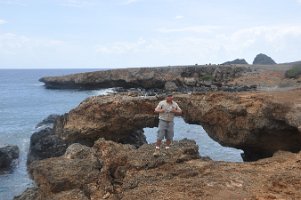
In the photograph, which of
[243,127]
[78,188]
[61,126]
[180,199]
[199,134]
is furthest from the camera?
[199,134]

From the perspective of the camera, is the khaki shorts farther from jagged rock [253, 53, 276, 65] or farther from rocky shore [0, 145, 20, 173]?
jagged rock [253, 53, 276, 65]

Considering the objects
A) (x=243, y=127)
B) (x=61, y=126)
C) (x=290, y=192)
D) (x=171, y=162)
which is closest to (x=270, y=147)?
(x=243, y=127)

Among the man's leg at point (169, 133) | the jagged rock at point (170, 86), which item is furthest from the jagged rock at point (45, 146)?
the jagged rock at point (170, 86)

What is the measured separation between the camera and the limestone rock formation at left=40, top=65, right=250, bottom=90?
60.2 m

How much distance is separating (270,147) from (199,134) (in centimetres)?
1828

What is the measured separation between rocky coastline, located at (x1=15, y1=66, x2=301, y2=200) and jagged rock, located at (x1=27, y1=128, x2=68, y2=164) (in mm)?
5434

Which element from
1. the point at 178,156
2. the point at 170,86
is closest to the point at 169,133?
the point at 178,156

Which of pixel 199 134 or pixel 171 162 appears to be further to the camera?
pixel 199 134

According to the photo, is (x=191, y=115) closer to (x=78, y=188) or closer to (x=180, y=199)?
(x=78, y=188)

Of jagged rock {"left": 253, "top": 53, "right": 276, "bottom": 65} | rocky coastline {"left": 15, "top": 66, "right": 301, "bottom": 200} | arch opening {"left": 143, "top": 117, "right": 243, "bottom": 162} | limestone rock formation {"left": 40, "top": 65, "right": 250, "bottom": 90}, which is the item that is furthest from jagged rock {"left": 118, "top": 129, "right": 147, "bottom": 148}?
jagged rock {"left": 253, "top": 53, "right": 276, "bottom": 65}

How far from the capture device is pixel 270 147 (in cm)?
1939

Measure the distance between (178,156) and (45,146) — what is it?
1698 cm

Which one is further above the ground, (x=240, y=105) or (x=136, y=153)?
(x=240, y=105)

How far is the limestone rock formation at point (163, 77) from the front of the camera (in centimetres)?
6019
